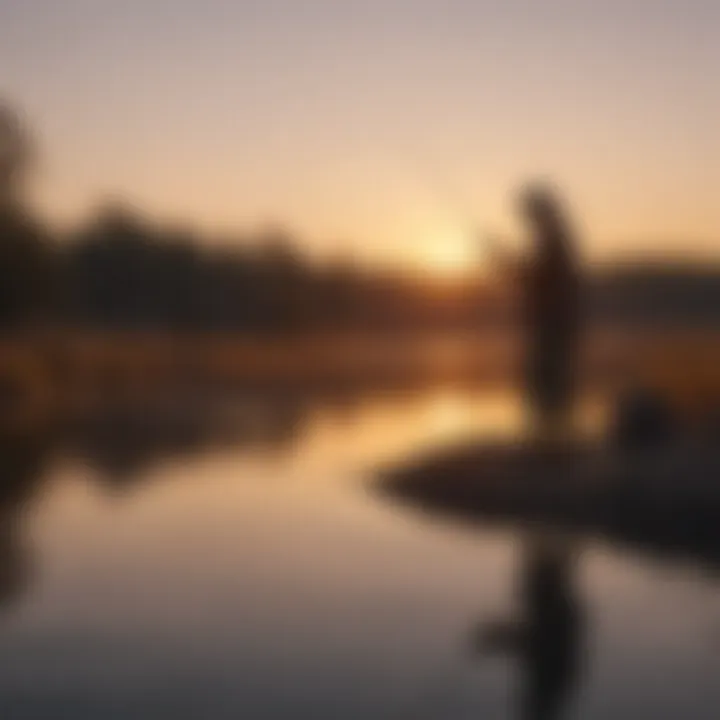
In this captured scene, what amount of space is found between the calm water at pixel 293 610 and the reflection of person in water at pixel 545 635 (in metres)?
0.03

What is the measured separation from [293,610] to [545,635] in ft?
3.40

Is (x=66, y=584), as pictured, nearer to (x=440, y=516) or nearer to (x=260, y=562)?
(x=260, y=562)

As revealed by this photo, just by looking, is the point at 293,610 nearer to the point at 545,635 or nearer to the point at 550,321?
the point at 545,635

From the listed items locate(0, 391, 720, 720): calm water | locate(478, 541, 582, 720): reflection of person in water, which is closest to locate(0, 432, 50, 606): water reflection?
locate(0, 391, 720, 720): calm water

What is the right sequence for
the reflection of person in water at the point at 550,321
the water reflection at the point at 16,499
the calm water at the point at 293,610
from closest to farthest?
the calm water at the point at 293,610 < the water reflection at the point at 16,499 < the reflection of person in water at the point at 550,321

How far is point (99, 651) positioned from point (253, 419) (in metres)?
7.45

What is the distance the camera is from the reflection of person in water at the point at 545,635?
11.0 feet

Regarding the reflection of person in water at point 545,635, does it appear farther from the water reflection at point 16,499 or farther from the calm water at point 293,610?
the water reflection at point 16,499

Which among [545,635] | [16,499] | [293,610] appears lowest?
[545,635]

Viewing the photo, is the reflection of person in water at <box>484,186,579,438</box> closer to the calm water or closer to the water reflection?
the calm water

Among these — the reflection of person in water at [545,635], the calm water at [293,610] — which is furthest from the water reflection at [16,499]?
the reflection of person in water at [545,635]

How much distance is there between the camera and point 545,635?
3.95 m

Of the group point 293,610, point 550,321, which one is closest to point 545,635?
point 293,610

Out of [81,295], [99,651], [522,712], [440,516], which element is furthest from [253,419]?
[522,712]
